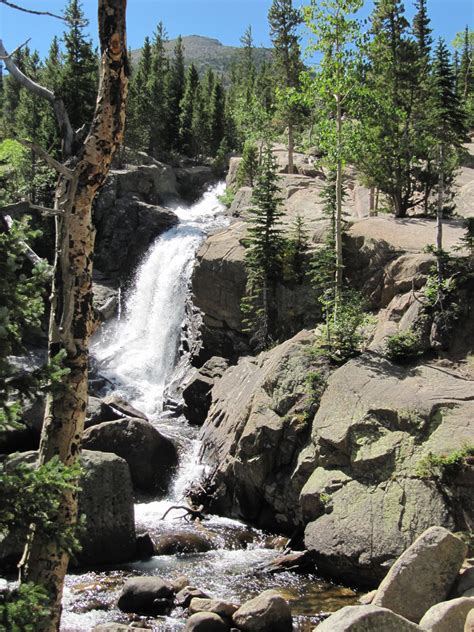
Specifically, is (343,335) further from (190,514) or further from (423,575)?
(423,575)

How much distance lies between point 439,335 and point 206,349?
12397 millimetres

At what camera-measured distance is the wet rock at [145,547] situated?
48.2 ft

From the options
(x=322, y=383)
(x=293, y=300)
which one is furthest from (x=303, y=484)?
(x=293, y=300)

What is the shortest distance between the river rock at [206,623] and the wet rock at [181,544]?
4.17 m

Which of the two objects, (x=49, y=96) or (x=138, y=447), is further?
(x=138, y=447)

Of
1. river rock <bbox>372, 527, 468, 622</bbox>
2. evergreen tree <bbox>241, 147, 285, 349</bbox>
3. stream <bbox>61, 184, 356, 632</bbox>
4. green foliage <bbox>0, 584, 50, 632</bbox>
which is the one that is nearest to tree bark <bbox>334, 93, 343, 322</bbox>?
evergreen tree <bbox>241, 147, 285, 349</bbox>

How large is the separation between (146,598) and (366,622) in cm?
503

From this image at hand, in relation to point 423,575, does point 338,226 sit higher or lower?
higher

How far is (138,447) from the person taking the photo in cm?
1884

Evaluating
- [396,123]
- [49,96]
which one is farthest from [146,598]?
[396,123]

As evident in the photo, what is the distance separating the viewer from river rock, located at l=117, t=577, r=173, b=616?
11.9 m

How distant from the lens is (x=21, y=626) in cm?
545

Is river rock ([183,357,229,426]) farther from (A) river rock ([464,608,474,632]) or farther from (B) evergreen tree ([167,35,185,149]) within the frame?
(B) evergreen tree ([167,35,185,149])

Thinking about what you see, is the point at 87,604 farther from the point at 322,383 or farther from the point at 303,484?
the point at 322,383
